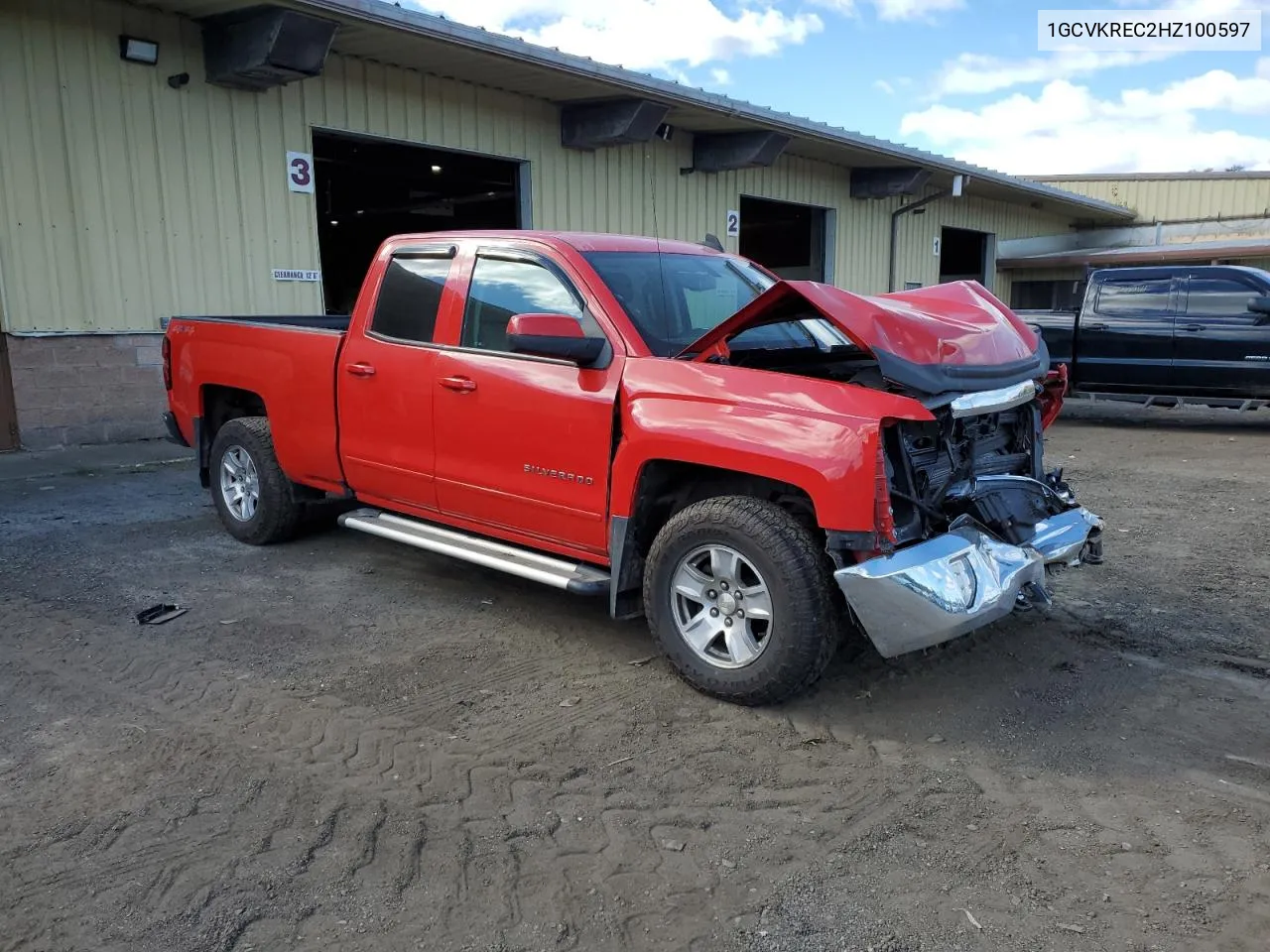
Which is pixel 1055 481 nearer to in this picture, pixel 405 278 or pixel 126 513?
pixel 405 278

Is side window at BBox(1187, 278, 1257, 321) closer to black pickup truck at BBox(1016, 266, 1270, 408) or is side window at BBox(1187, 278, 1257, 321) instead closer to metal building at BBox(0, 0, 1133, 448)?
black pickup truck at BBox(1016, 266, 1270, 408)

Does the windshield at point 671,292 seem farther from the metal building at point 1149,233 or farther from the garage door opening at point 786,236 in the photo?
the metal building at point 1149,233

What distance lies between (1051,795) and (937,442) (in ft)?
4.97

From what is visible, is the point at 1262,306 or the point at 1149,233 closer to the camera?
the point at 1262,306

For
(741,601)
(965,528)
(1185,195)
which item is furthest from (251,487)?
(1185,195)

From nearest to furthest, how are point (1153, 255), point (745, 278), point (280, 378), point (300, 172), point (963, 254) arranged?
point (745, 278) → point (280, 378) → point (300, 172) → point (1153, 255) → point (963, 254)

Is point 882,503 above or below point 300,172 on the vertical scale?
below

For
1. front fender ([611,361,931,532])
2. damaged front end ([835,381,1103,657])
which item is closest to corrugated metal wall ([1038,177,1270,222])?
damaged front end ([835,381,1103,657])

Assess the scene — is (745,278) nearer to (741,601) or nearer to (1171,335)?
(741,601)

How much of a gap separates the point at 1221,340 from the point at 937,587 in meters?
9.91

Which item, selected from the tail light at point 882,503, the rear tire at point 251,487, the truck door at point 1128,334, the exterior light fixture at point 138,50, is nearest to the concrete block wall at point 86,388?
the exterior light fixture at point 138,50

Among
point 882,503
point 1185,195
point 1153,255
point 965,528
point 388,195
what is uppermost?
point 1185,195

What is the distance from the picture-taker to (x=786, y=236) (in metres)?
23.4

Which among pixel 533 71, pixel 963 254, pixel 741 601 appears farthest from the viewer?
pixel 963 254
